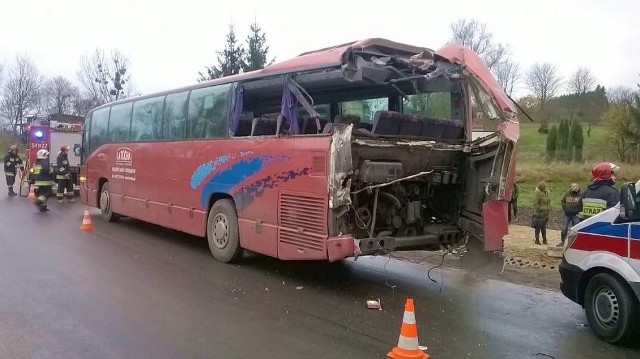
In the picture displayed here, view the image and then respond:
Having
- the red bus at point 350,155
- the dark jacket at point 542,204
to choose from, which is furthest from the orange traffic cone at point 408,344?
the dark jacket at point 542,204

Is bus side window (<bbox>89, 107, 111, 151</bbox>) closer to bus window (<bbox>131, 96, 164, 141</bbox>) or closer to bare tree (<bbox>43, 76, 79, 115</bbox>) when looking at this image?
bus window (<bbox>131, 96, 164, 141</bbox>)

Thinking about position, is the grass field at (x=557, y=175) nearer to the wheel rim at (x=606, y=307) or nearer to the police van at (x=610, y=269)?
the police van at (x=610, y=269)

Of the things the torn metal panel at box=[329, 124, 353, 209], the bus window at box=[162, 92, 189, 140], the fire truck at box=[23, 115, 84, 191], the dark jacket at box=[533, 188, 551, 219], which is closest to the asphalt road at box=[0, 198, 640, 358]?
the torn metal panel at box=[329, 124, 353, 209]

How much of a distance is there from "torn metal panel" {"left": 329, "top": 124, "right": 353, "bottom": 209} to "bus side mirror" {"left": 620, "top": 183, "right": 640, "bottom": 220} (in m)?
2.82

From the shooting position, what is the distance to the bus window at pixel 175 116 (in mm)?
9930

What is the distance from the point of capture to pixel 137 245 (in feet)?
32.9

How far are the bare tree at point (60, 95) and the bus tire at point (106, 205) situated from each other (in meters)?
59.8

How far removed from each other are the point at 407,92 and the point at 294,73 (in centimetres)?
194

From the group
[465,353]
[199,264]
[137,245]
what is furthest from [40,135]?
[465,353]

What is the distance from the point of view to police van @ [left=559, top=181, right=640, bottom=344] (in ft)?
16.4

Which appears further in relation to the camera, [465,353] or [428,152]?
[428,152]

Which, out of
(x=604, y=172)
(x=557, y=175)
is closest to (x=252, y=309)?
(x=604, y=172)

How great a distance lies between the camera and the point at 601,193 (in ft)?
26.6

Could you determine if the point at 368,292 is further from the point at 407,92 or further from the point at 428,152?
the point at 407,92
